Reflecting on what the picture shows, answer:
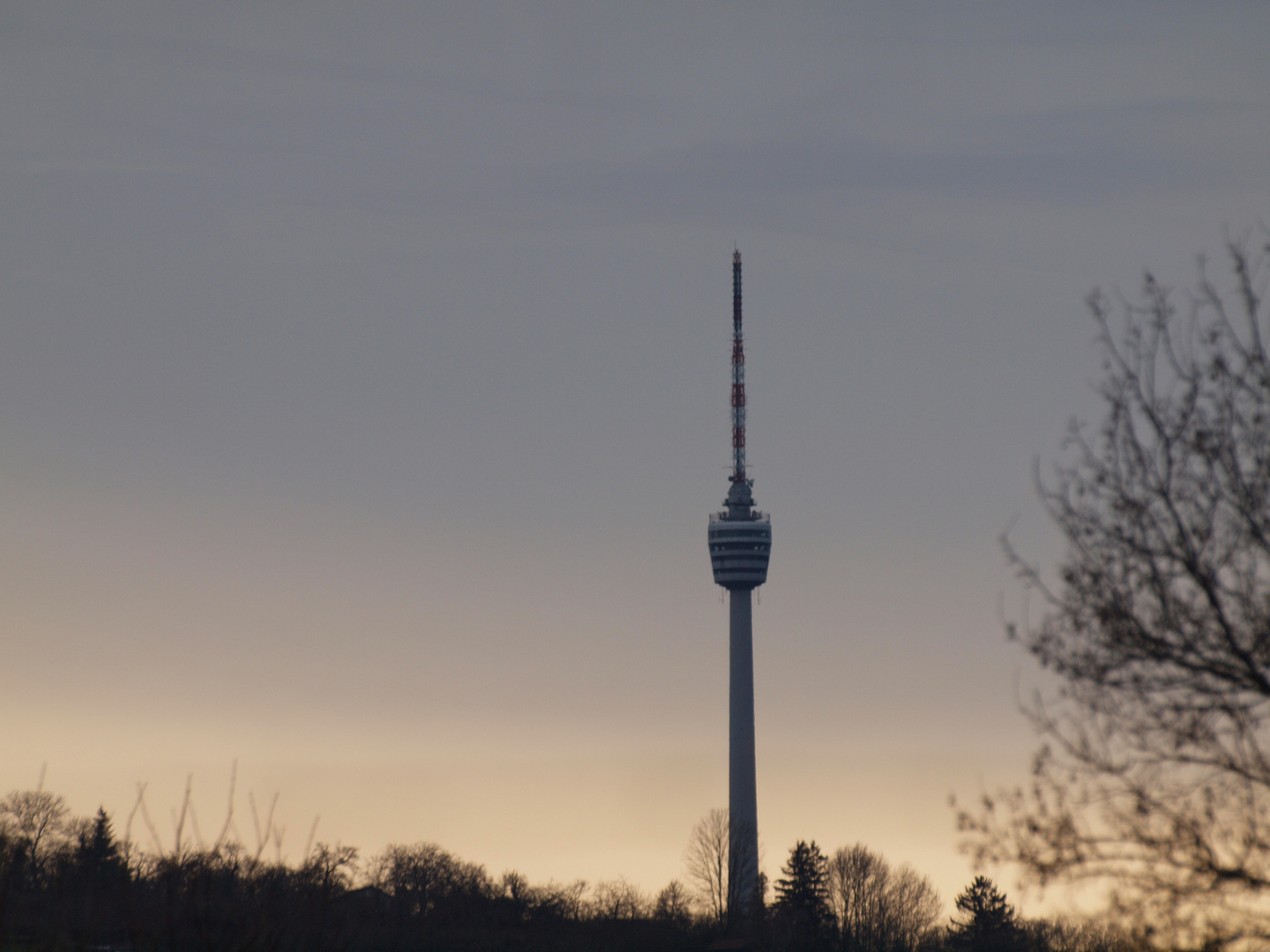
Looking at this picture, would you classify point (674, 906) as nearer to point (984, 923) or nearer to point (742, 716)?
point (984, 923)

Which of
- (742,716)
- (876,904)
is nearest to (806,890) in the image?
(876,904)

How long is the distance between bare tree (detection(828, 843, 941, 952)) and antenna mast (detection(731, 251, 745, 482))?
56.3 metres

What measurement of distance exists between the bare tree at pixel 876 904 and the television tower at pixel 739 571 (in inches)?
972

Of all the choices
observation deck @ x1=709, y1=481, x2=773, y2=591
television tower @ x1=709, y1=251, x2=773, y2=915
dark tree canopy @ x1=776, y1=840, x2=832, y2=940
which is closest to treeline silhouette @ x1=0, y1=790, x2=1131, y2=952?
dark tree canopy @ x1=776, y1=840, x2=832, y2=940

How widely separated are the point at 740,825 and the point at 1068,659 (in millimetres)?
132710

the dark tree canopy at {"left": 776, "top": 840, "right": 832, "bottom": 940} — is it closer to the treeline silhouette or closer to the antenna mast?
the treeline silhouette

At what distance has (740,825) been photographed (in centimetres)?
14338

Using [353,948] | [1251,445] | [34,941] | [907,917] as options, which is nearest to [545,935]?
[353,948]

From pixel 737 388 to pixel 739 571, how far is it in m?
23.8

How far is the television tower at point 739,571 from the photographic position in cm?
16212

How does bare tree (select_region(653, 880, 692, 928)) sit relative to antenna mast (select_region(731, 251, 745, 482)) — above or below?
below

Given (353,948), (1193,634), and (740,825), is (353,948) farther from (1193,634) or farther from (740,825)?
(740,825)

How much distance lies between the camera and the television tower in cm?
16212

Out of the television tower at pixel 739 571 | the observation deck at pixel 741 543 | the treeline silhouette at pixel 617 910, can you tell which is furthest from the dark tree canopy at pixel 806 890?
the observation deck at pixel 741 543
